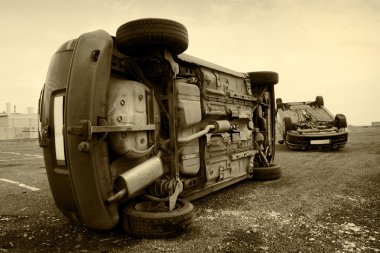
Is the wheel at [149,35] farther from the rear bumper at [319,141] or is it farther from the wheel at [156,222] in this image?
the rear bumper at [319,141]

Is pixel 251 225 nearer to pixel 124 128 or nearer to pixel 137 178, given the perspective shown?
pixel 137 178

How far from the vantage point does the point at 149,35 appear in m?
2.86

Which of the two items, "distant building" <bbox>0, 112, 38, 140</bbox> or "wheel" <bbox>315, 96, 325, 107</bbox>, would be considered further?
"distant building" <bbox>0, 112, 38, 140</bbox>

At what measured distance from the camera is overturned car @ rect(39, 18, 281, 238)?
273cm

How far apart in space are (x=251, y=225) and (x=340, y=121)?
8.64 metres

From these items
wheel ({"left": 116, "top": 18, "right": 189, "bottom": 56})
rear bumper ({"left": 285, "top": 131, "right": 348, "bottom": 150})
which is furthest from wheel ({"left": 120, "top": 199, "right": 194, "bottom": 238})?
rear bumper ({"left": 285, "top": 131, "right": 348, "bottom": 150})

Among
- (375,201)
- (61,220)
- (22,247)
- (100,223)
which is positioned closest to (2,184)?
(61,220)

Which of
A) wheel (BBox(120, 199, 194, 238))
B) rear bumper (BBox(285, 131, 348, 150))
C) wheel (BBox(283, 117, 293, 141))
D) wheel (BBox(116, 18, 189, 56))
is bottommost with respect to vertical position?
wheel (BBox(120, 199, 194, 238))

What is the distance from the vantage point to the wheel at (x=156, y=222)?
2.82 metres

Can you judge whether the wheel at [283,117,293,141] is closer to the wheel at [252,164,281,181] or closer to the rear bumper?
the rear bumper

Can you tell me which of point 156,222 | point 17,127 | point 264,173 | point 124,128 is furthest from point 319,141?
point 17,127

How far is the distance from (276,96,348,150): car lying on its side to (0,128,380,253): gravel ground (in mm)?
5117

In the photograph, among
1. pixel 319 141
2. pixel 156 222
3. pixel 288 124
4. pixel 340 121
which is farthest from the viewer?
pixel 288 124

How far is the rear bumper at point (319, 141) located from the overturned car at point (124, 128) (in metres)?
7.12
